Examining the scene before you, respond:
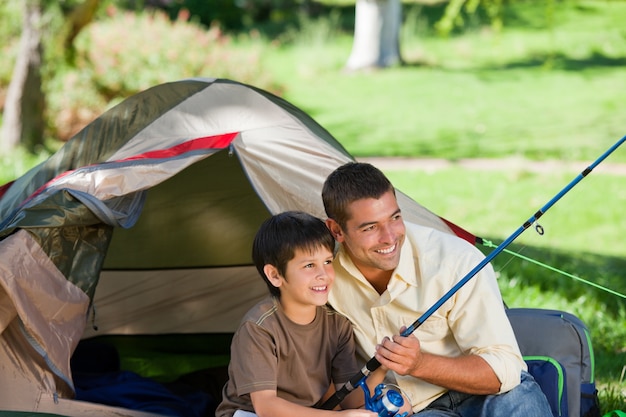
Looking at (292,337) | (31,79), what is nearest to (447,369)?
(292,337)

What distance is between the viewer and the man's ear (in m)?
2.97

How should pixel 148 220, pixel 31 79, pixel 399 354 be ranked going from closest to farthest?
1. pixel 399 354
2. pixel 148 220
3. pixel 31 79

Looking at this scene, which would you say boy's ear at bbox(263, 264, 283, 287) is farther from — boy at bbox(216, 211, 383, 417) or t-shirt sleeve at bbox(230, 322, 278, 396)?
t-shirt sleeve at bbox(230, 322, 278, 396)

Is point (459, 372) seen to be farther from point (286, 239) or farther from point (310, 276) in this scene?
point (286, 239)

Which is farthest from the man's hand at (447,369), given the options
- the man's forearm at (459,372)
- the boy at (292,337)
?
the boy at (292,337)

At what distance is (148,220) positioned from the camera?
4707 mm

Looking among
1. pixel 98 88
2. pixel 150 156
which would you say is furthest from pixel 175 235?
pixel 98 88

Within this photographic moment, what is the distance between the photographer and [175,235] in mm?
4805

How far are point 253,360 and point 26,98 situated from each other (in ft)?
25.8

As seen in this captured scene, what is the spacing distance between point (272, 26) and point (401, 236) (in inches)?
634

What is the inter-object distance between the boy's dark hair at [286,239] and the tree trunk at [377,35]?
12.7m

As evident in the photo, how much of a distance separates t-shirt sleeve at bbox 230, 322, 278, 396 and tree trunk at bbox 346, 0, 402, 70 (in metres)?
12.9

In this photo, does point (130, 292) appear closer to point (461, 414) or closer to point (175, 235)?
point (175, 235)

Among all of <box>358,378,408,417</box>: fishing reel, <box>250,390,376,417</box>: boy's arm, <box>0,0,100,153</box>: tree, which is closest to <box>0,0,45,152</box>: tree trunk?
<box>0,0,100,153</box>: tree
